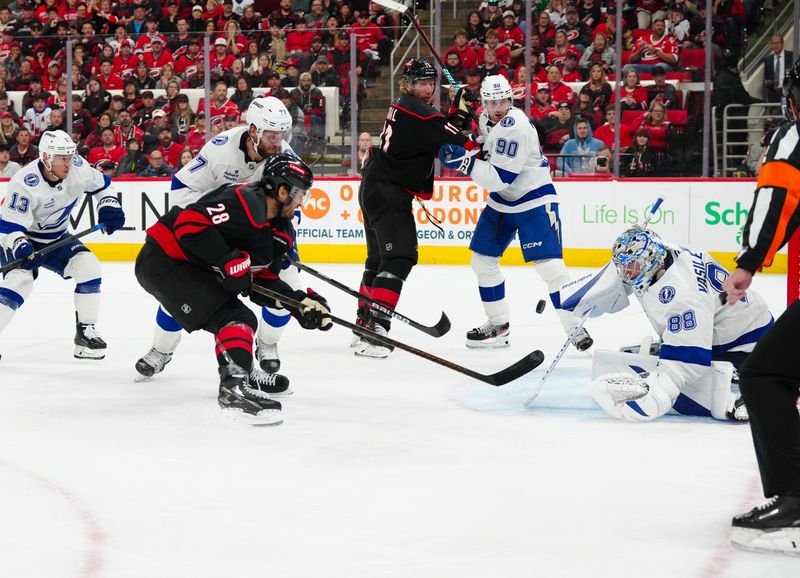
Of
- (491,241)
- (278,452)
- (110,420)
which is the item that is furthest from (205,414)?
(491,241)

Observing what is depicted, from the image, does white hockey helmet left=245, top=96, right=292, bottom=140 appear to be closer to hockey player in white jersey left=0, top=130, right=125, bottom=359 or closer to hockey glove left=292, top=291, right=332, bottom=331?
hockey glove left=292, top=291, right=332, bottom=331

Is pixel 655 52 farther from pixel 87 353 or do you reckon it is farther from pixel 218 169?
pixel 87 353

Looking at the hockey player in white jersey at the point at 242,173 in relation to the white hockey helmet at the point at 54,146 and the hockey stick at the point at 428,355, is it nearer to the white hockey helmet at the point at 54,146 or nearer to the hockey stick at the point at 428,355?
the hockey stick at the point at 428,355

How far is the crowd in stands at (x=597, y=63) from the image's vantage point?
28.9ft

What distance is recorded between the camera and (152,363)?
450cm

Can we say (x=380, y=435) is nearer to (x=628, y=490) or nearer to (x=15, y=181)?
(x=628, y=490)

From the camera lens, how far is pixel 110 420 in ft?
12.5

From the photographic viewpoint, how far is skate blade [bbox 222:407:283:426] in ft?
12.1

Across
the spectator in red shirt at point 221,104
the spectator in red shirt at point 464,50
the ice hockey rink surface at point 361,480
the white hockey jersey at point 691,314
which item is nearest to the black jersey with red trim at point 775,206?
the ice hockey rink surface at point 361,480

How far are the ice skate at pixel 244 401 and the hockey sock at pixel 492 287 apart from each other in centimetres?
205

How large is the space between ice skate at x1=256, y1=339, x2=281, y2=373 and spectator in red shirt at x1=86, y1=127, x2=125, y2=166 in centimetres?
608

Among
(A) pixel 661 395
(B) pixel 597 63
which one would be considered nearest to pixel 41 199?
(A) pixel 661 395

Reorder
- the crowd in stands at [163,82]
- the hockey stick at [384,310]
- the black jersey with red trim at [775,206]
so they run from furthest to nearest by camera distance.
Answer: the crowd in stands at [163,82]
the hockey stick at [384,310]
the black jersey with red trim at [775,206]

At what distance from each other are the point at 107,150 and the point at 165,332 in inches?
242
